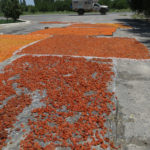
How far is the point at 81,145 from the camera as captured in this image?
315cm

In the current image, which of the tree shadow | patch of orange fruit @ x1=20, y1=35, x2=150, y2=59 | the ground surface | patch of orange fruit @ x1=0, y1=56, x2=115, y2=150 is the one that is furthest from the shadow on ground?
patch of orange fruit @ x1=0, y1=56, x2=115, y2=150

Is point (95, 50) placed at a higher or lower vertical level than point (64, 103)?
higher

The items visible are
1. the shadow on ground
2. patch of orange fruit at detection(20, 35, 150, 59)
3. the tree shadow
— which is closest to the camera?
patch of orange fruit at detection(20, 35, 150, 59)

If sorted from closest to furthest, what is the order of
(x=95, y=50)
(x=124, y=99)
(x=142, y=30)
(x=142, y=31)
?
(x=124, y=99) < (x=95, y=50) < (x=142, y=31) < (x=142, y=30)

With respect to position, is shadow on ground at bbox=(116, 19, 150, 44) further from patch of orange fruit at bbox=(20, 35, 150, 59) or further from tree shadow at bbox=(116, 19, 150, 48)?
patch of orange fruit at bbox=(20, 35, 150, 59)

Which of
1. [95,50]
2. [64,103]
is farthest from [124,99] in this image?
[95,50]

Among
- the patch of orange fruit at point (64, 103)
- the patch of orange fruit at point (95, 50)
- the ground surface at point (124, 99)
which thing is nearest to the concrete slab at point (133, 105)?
the ground surface at point (124, 99)

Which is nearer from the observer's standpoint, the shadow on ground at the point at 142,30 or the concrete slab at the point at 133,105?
the concrete slab at the point at 133,105

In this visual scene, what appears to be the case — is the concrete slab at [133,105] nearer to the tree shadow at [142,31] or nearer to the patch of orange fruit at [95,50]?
the patch of orange fruit at [95,50]

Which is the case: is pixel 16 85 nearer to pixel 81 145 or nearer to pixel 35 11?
pixel 81 145

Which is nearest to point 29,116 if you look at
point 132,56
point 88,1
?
point 132,56

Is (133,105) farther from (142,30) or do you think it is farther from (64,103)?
(142,30)

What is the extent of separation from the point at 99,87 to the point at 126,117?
144 cm

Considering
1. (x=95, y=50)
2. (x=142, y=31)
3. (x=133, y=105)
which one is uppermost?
(x=142, y=31)
